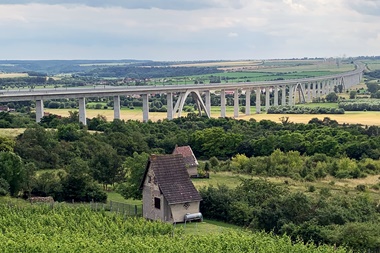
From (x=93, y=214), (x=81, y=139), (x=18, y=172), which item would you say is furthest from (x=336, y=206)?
(x=81, y=139)

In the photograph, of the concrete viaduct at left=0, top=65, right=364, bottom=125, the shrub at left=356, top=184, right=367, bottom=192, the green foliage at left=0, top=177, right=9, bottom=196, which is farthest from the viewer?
the concrete viaduct at left=0, top=65, right=364, bottom=125

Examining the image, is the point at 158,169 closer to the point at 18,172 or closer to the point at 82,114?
the point at 18,172

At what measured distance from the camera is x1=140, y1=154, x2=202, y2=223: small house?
34.7 metres

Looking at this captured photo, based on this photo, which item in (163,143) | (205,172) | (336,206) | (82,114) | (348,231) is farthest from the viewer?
(82,114)

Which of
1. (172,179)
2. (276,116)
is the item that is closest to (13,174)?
(172,179)

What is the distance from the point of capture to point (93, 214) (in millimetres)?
34125

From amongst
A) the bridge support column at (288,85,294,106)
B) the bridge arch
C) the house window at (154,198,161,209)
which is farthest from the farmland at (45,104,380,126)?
the house window at (154,198,161,209)

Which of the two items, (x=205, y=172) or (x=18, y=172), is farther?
(x=205, y=172)

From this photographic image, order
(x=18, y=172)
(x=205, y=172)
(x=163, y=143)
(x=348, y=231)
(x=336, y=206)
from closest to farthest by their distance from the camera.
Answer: (x=348, y=231) < (x=336, y=206) < (x=18, y=172) < (x=205, y=172) < (x=163, y=143)

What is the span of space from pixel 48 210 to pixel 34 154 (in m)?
17.3

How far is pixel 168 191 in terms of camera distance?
3484 centimetres

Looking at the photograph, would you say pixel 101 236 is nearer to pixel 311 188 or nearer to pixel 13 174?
pixel 13 174

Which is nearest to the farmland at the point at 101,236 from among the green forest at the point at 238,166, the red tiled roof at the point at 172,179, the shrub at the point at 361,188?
the red tiled roof at the point at 172,179

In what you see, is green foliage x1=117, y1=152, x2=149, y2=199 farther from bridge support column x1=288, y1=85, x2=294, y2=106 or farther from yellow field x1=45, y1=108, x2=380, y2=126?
bridge support column x1=288, y1=85, x2=294, y2=106
